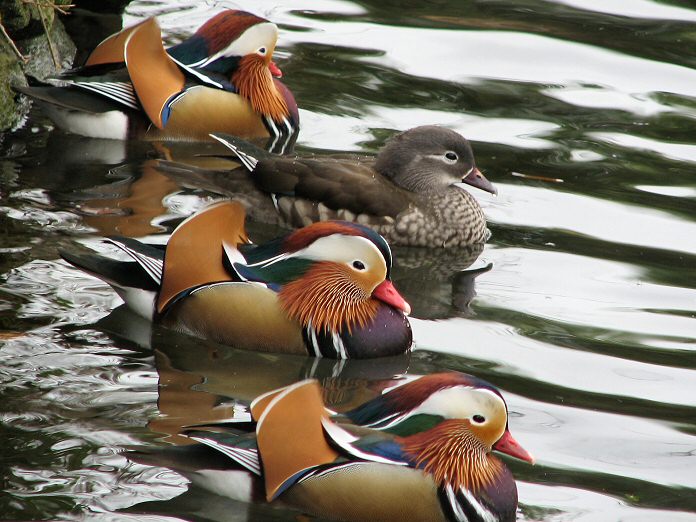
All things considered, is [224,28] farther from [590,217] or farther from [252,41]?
[590,217]

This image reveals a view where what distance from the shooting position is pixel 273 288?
5883mm

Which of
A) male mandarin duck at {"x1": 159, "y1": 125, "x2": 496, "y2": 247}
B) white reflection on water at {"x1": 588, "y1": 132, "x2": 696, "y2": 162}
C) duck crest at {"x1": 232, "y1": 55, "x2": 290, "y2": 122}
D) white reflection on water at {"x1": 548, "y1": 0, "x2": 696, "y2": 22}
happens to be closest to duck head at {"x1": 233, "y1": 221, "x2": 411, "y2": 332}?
male mandarin duck at {"x1": 159, "y1": 125, "x2": 496, "y2": 247}

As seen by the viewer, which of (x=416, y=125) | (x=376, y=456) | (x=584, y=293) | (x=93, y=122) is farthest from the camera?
(x=416, y=125)

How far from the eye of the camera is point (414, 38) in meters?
10.6

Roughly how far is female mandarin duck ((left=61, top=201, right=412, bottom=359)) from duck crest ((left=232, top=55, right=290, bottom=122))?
2936 mm

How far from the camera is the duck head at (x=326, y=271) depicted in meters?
5.89

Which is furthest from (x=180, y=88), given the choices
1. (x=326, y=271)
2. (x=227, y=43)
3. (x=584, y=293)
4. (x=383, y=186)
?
(x=584, y=293)

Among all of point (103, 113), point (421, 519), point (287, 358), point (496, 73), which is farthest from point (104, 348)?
point (496, 73)

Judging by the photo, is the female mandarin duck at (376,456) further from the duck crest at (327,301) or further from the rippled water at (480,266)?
the duck crest at (327,301)

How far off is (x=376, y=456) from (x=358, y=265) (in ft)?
5.86

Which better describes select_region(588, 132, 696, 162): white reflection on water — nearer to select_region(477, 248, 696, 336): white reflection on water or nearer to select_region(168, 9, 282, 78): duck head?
select_region(477, 248, 696, 336): white reflection on water

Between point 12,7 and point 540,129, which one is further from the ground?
point 12,7

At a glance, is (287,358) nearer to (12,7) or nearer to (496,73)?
(12,7)

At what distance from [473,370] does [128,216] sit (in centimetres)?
229
